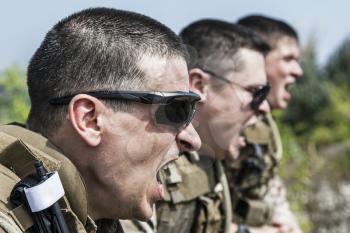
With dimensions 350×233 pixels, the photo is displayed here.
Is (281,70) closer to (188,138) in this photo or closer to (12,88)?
(12,88)

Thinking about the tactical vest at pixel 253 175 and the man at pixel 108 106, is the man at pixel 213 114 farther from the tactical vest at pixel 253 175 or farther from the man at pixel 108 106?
the man at pixel 108 106

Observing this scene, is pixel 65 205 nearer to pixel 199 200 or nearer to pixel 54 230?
pixel 54 230

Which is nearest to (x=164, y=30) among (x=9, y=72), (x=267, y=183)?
(x=267, y=183)

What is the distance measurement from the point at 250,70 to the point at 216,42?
0.90 ft

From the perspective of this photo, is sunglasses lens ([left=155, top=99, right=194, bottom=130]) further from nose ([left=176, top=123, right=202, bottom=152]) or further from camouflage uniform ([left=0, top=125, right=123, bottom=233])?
camouflage uniform ([left=0, top=125, right=123, bottom=233])

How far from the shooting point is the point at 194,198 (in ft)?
13.1

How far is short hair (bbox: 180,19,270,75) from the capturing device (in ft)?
14.4

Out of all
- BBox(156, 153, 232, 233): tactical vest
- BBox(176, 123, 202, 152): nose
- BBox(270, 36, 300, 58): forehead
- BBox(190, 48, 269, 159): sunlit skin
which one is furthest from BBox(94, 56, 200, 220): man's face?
BBox(270, 36, 300, 58): forehead

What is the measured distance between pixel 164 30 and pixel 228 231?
187cm

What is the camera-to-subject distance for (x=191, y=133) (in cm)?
276

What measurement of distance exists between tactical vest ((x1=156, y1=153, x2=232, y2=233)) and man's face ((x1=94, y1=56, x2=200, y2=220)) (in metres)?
1.26

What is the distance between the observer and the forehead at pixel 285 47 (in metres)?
6.17

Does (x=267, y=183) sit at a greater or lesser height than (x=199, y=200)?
lesser

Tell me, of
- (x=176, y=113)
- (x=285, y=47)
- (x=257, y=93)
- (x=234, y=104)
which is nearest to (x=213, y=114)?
(x=234, y=104)
